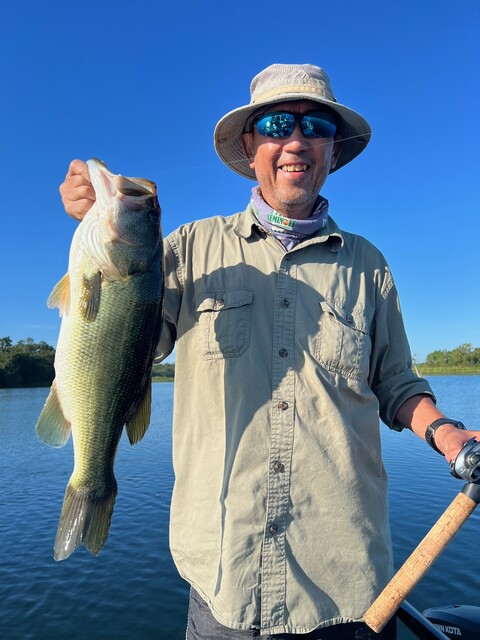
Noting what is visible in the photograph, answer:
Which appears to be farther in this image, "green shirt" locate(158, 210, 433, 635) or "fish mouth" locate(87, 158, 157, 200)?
"fish mouth" locate(87, 158, 157, 200)

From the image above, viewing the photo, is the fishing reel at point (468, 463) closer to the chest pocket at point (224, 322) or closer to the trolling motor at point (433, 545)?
the trolling motor at point (433, 545)

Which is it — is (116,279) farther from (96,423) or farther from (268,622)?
(268,622)

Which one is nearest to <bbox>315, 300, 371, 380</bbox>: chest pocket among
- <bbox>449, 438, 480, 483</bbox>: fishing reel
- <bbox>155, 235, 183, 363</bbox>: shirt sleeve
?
<bbox>449, 438, 480, 483</bbox>: fishing reel

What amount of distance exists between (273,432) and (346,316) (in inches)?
32.4

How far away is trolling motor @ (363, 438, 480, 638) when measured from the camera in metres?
2.46

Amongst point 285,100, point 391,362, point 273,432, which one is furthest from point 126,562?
point 285,100

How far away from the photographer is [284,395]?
2.72m

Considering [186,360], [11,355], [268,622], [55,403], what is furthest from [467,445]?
[11,355]

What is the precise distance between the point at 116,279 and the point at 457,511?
2131 millimetres

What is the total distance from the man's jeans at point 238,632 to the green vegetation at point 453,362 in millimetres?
105955

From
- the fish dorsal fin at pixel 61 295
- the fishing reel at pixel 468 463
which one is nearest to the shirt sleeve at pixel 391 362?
the fishing reel at pixel 468 463

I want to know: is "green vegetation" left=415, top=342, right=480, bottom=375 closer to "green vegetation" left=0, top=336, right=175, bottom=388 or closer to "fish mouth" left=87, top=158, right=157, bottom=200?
"green vegetation" left=0, top=336, right=175, bottom=388

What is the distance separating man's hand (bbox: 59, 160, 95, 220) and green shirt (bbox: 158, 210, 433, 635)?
0.56 m

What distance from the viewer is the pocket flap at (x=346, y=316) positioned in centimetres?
295
